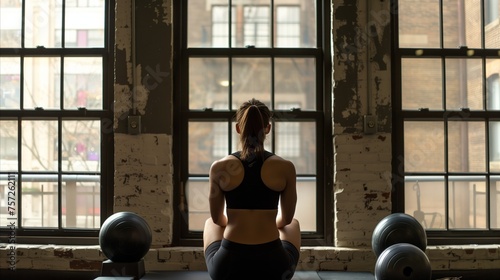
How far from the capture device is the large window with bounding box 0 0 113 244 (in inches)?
175

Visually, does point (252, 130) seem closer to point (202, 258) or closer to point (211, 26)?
point (202, 258)

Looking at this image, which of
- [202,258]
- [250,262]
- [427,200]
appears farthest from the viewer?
[427,200]

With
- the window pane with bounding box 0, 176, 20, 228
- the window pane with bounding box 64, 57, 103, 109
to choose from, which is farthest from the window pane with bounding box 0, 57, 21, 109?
the window pane with bounding box 0, 176, 20, 228

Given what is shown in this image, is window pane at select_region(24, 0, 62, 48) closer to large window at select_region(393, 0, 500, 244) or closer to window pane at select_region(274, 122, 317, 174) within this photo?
window pane at select_region(274, 122, 317, 174)

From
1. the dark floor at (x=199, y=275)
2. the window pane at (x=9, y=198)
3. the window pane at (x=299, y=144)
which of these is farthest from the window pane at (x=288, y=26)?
the window pane at (x=9, y=198)

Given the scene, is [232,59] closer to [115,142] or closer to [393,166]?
[115,142]

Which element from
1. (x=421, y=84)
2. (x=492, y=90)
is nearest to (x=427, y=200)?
(x=421, y=84)

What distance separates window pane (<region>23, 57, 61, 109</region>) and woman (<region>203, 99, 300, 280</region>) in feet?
6.72

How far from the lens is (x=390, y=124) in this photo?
429cm

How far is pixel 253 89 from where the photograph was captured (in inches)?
175

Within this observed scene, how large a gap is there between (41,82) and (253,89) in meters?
1.78

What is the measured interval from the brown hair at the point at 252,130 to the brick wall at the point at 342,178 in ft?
4.35

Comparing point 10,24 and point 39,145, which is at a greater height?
point 10,24

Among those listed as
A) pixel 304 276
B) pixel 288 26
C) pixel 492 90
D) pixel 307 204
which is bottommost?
pixel 304 276
